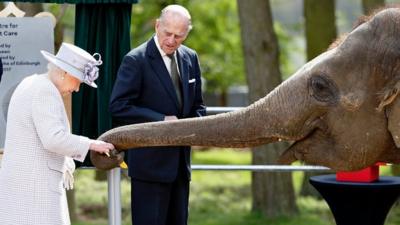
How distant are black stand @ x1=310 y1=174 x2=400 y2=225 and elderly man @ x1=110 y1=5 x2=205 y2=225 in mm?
1621

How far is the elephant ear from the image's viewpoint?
662cm

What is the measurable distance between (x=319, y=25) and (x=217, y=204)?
10.5ft

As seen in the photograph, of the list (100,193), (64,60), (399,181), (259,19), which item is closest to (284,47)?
(100,193)

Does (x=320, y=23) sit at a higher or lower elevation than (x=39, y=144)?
higher

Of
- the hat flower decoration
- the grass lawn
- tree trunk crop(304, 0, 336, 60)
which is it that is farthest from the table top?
tree trunk crop(304, 0, 336, 60)

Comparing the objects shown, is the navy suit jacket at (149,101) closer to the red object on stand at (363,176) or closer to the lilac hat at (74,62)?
the lilac hat at (74,62)

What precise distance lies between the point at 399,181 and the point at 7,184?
3.87 meters

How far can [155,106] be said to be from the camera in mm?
8414

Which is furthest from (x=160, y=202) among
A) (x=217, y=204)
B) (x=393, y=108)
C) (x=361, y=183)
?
(x=217, y=204)

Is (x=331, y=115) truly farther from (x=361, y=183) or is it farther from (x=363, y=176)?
(x=363, y=176)

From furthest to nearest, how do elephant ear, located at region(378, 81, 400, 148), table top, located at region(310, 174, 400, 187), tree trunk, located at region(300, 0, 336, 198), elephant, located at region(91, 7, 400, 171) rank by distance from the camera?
tree trunk, located at region(300, 0, 336, 198)
table top, located at region(310, 174, 400, 187)
elephant, located at region(91, 7, 400, 171)
elephant ear, located at region(378, 81, 400, 148)

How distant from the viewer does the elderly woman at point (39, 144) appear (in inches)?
283

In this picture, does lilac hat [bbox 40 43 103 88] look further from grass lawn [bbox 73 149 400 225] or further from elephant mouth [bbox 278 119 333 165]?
grass lawn [bbox 73 149 400 225]

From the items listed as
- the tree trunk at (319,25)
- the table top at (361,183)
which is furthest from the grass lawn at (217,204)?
the table top at (361,183)
